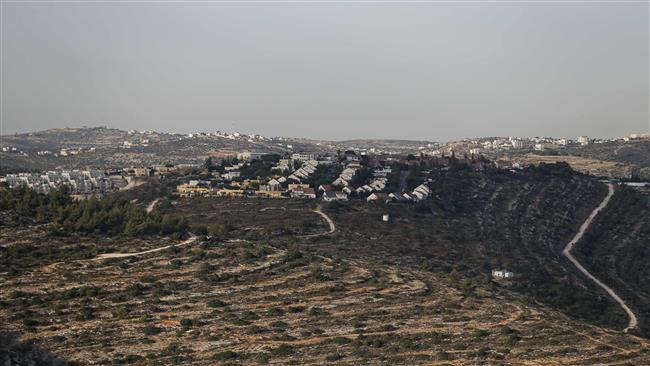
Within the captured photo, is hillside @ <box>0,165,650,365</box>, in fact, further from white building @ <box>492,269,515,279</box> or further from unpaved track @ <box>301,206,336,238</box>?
unpaved track @ <box>301,206,336,238</box>

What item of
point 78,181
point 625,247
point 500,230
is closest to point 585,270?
point 625,247

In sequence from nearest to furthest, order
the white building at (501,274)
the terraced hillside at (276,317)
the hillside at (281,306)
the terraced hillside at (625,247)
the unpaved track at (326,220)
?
the terraced hillside at (276,317)
the hillside at (281,306)
the white building at (501,274)
the terraced hillside at (625,247)
the unpaved track at (326,220)

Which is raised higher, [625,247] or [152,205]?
[152,205]

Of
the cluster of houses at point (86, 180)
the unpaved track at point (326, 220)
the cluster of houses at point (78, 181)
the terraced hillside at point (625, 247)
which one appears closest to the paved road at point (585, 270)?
the terraced hillside at point (625, 247)

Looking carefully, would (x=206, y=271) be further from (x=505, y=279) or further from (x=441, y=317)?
(x=505, y=279)

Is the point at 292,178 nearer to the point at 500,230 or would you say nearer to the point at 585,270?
the point at 500,230

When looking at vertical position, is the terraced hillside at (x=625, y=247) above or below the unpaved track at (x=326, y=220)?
below

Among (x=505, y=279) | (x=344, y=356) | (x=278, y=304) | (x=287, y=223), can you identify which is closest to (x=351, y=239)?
(x=287, y=223)

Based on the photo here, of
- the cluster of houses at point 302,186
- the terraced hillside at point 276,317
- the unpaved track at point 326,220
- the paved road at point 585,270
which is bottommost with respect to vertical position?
the paved road at point 585,270

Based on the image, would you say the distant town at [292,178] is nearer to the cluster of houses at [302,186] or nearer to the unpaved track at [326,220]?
the cluster of houses at [302,186]
